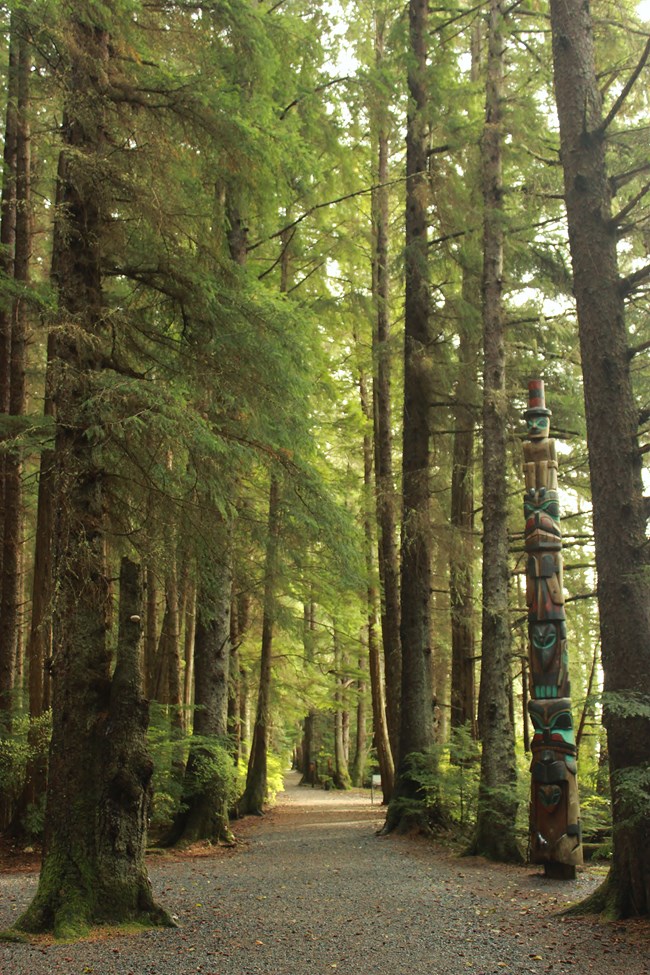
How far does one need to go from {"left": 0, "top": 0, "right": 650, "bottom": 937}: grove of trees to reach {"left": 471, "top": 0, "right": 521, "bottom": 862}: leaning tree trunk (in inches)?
1.6

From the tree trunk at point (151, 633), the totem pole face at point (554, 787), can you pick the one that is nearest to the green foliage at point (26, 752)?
the tree trunk at point (151, 633)

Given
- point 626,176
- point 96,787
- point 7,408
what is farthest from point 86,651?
point 7,408

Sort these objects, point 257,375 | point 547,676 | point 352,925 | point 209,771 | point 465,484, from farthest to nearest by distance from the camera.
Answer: point 465,484 < point 209,771 < point 547,676 < point 257,375 < point 352,925

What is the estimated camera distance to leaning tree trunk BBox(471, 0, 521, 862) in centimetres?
990

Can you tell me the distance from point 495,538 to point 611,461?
412cm

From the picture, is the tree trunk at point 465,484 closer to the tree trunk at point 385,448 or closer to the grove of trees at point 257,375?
the grove of trees at point 257,375

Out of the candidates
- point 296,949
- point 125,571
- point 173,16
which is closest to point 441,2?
point 173,16

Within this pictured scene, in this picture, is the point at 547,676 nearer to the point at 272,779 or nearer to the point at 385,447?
the point at 385,447

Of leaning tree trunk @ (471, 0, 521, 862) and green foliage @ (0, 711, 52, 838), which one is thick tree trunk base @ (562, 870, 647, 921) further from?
green foliage @ (0, 711, 52, 838)

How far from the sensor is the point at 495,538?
416 inches

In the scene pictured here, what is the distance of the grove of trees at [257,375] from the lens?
638 centimetres

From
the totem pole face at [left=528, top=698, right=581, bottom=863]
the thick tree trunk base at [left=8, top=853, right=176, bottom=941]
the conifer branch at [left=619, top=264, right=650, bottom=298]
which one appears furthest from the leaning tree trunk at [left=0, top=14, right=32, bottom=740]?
the conifer branch at [left=619, top=264, right=650, bottom=298]

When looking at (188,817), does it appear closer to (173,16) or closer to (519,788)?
(519,788)

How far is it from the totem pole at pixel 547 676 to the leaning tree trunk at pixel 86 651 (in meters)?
4.42
